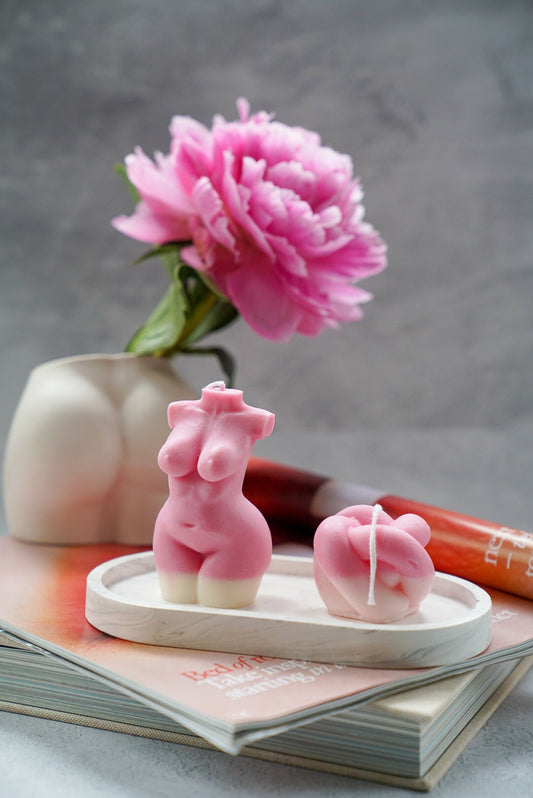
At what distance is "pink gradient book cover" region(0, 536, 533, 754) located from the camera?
52 centimetres

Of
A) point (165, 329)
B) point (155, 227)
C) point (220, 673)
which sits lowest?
point (220, 673)

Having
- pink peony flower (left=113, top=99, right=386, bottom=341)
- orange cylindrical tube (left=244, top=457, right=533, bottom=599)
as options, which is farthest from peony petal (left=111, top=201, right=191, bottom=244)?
orange cylindrical tube (left=244, top=457, right=533, bottom=599)

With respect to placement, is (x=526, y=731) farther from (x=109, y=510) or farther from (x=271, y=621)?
(x=109, y=510)

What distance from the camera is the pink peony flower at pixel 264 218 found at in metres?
0.85

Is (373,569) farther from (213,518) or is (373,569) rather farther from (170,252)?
(170,252)

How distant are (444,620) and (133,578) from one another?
254 millimetres

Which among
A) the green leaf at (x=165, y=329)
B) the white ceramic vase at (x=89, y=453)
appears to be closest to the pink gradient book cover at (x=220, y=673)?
the white ceramic vase at (x=89, y=453)

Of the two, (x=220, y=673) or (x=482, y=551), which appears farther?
(x=482, y=551)

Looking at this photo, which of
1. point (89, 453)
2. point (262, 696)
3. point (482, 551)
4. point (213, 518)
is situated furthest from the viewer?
point (89, 453)

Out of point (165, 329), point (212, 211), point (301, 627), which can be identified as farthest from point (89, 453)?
point (301, 627)

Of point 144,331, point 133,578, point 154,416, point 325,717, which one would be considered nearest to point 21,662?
point 133,578

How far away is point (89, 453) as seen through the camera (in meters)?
0.93

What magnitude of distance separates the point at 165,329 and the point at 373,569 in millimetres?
462

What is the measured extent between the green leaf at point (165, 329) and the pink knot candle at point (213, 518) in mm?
295
